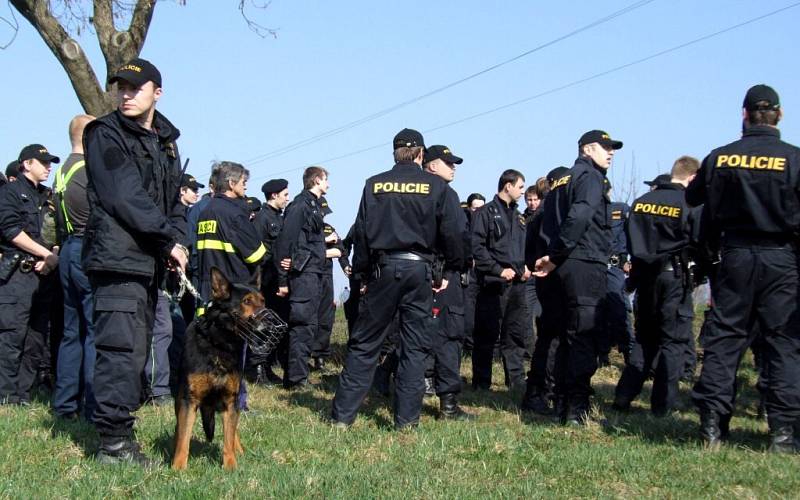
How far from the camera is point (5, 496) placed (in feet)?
16.0

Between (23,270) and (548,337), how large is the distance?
496 centimetres

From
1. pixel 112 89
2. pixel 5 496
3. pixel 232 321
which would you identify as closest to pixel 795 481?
pixel 232 321

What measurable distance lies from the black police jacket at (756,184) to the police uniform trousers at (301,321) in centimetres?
493

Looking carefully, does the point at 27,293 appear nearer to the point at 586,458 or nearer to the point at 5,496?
the point at 5,496

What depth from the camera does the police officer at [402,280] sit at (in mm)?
7336

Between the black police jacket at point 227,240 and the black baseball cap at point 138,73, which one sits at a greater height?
the black baseball cap at point 138,73

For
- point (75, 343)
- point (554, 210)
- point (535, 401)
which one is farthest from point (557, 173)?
point (75, 343)

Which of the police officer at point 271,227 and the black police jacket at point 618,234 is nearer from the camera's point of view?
the police officer at point 271,227

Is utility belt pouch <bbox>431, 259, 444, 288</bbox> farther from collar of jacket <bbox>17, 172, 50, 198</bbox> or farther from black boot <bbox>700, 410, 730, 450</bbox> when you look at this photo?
collar of jacket <bbox>17, 172, 50, 198</bbox>

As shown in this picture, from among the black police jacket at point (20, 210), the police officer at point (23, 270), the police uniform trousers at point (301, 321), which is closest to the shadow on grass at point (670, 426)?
the police uniform trousers at point (301, 321)

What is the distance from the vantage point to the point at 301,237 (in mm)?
10266

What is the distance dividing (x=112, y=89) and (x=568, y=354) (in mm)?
8031

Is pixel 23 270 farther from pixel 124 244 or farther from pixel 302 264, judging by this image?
pixel 124 244

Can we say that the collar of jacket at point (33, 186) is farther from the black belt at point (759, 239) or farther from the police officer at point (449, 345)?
the black belt at point (759, 239)
